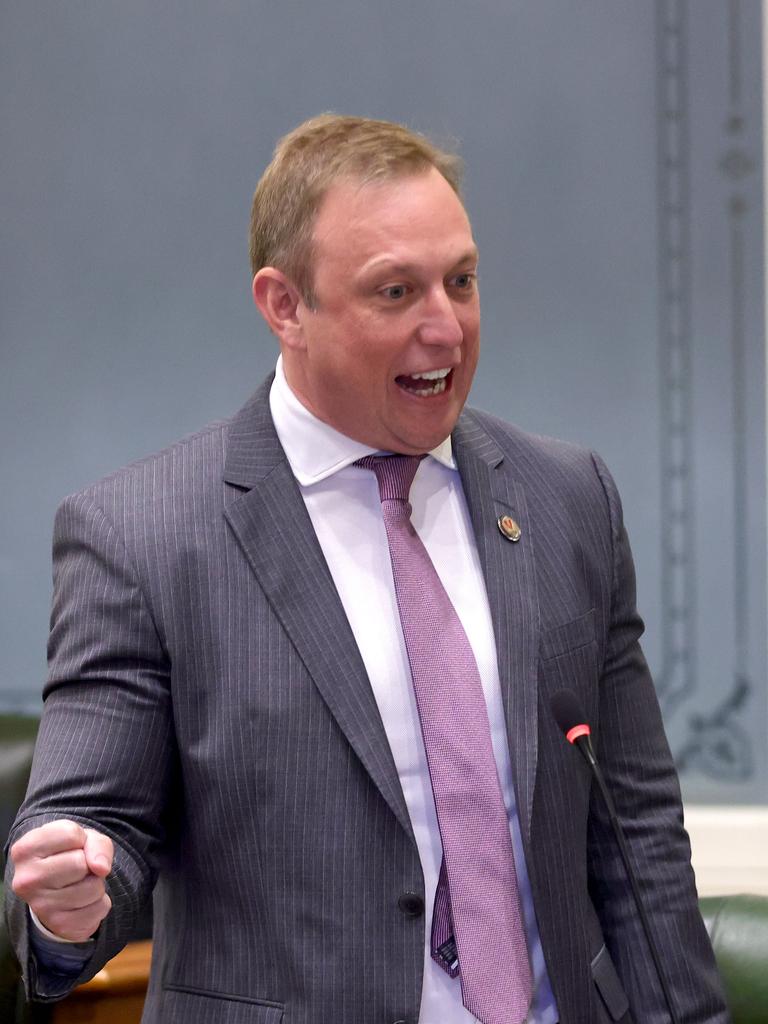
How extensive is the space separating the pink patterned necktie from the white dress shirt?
0.02 meters

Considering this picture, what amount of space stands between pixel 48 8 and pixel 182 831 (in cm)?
244

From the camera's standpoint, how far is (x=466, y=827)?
138 centimetres

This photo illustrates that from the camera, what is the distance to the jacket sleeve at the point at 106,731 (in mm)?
1309

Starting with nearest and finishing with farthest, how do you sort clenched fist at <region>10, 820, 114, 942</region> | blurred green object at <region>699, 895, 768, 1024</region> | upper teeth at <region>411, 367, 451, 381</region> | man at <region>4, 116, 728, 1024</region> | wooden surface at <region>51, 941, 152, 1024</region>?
clenched fist at <region>10, 820, 114, 942</region>, man at <region>4, 116, 728, 1024</region>, upper teeth at <region>411, 367, 451, 381</region>, blurred green object at <region>699, 895, 768, 1024</region>, wooden surface at <region>51, 941, 152, 1024</region>

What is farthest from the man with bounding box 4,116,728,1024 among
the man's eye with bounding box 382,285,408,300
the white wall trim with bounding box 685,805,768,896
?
the white wall trim with bounding box 685,805,768,896

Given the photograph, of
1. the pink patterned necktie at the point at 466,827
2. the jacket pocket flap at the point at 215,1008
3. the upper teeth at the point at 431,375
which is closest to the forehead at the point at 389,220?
the upper teeth at the point at 431,375

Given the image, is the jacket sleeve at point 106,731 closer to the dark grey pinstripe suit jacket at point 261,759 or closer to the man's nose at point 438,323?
the dark grey pinstripe suit jacket at point 261,759

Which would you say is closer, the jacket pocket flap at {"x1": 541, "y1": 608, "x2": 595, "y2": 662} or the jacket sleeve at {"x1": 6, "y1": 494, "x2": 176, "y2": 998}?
the jacket sleeve at {"x1": 6, "y1": 494, "x2": 176, "y2": 998}

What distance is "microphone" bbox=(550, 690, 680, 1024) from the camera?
1.25 meters

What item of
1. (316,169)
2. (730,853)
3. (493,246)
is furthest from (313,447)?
(730,853)

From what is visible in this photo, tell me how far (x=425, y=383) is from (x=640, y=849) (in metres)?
0.57

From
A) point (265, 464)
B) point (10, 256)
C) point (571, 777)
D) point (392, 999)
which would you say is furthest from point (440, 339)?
point (10, 256)

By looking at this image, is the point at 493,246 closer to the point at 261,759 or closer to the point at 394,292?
the point at 394,292

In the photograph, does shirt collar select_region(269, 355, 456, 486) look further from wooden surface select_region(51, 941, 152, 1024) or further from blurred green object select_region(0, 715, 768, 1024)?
wooden surface select_region(51, 941, 152, 1024)
